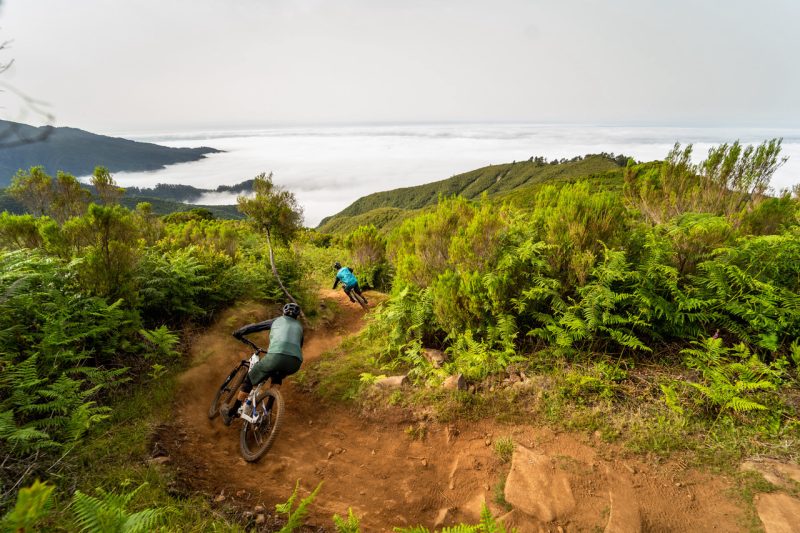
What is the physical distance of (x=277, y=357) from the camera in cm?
562

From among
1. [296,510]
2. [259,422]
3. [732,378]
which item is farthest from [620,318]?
[259,422]

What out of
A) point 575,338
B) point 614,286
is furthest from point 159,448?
point 614,286

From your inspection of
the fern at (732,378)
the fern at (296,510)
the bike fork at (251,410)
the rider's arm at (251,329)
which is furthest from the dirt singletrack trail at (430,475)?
the rider's arm at (251,329)

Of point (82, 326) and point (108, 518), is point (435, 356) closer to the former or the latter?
point (108, 518)

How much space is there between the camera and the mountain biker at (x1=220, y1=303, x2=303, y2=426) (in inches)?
222

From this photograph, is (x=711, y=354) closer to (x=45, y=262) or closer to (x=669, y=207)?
(x=669, y=207)

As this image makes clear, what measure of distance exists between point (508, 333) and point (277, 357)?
3.79 meters

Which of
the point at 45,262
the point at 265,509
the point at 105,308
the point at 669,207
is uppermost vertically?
the point at 669,207

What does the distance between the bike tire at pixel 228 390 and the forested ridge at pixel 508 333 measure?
738mm

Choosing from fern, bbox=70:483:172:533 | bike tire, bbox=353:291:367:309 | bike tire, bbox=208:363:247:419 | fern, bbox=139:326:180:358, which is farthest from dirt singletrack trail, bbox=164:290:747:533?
bike tire, bbox=353:291:367:309

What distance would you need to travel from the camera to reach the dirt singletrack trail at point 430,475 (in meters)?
4.05

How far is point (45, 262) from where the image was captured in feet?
20.9

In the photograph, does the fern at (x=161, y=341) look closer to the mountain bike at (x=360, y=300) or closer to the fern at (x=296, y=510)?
the fern at (x=296, y=510)

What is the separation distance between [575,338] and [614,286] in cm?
118
